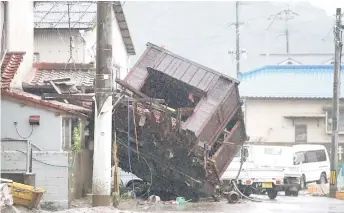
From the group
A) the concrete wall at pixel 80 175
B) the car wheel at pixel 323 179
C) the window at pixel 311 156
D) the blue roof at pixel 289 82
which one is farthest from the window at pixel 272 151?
the blue roof at pixel 289 82

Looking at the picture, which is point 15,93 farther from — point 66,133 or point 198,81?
point 198,81

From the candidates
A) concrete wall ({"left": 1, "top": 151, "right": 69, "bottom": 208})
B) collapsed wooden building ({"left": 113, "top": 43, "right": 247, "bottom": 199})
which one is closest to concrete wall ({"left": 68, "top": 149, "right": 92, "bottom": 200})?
concrete wall ({"left": 1, "top": 151, "right": 69, "bottom": 208})

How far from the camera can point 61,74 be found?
26203 mm

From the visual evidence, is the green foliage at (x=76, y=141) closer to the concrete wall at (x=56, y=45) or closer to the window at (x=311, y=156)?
the concrete wall at (x=56, y=45)

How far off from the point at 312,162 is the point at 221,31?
61336 millimetres

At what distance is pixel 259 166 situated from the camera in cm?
2533

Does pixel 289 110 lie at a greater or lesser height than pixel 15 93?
greater

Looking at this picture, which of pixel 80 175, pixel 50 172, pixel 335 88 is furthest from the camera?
pixel 335 88

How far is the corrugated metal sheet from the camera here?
66.4ft

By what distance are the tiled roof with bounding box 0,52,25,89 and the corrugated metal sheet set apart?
396cm

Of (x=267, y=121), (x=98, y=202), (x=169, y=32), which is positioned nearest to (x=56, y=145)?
(x=98, y=202)

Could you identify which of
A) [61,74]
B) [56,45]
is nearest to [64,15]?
[56,45]

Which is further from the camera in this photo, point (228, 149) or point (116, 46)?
point (116, 46)

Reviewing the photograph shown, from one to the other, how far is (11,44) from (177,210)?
829 centimetres
